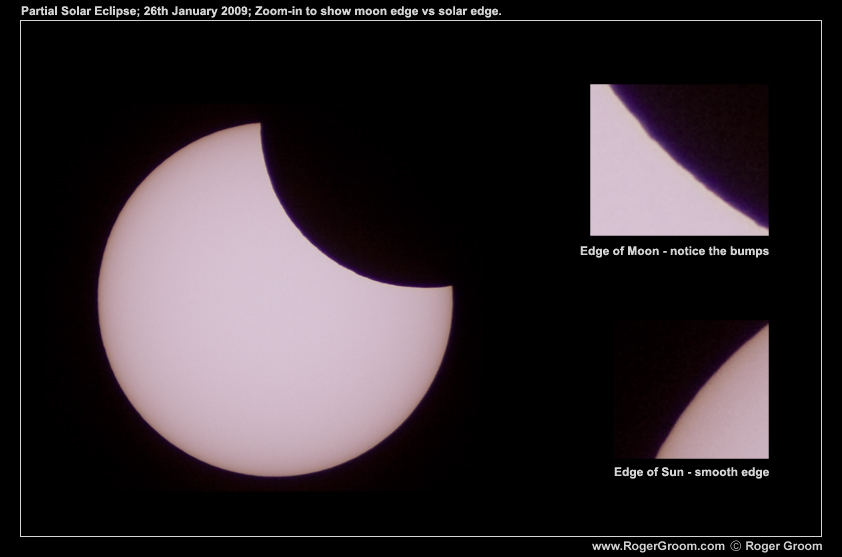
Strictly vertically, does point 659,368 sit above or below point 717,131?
below

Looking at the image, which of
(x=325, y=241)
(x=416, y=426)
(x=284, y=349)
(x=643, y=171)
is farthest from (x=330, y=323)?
(x=643, y=171)

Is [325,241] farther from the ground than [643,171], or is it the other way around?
[643,171]

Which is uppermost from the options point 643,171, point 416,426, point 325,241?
point 643,171

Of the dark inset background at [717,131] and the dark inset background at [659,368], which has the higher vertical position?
the dark inset background at [717,131]

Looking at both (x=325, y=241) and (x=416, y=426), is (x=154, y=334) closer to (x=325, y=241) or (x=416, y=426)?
(x=325, y=241)

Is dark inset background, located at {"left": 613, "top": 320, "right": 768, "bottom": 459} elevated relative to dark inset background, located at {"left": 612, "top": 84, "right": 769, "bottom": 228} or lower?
lower

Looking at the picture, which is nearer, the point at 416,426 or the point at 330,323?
the point at 330,323

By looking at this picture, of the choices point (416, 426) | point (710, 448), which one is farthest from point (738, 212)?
point (416, 426)

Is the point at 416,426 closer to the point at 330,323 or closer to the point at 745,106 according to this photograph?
the point at 330,323

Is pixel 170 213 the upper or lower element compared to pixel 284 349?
upper
